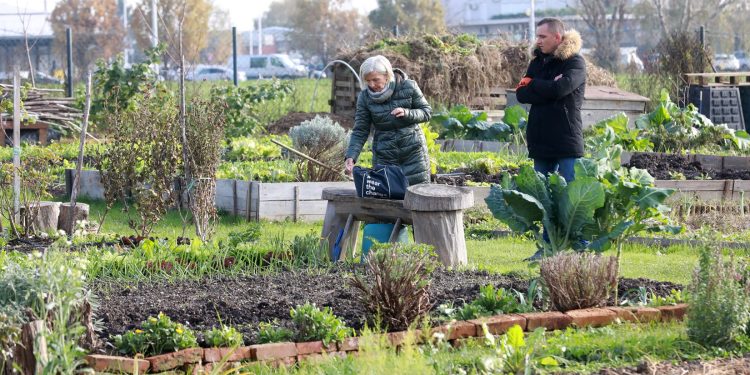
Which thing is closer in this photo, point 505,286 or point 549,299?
point 549,299

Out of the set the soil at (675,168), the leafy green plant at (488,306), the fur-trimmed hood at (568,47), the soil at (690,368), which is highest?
the fur-trimmed hood at (568,47)

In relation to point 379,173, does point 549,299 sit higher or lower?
lower

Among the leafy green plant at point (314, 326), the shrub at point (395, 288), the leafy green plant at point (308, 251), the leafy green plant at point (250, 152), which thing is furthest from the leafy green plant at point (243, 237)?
the leafy green plant at point (250, 152)

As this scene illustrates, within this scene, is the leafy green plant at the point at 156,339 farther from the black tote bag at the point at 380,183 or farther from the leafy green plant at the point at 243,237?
the black tote bag at the point at 380,183

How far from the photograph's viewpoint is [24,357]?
4.41m

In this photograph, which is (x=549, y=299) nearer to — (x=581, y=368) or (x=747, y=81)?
(x=581, y=368)

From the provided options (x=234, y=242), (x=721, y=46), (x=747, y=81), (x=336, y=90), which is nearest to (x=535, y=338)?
(x=234, y=242)

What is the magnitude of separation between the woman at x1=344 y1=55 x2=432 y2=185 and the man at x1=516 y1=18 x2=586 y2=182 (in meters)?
0.84

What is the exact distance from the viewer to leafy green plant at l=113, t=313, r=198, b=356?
5.05 metres

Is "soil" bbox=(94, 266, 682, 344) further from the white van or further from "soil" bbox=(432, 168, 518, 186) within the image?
the white van

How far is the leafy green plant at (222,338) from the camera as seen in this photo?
5.12m

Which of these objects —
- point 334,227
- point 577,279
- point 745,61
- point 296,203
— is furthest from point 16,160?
point 745,61

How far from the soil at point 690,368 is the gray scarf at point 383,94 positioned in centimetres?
358

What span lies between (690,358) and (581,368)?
21.3 inches
